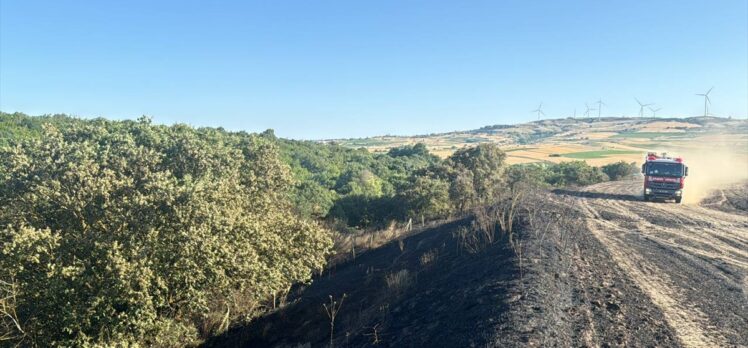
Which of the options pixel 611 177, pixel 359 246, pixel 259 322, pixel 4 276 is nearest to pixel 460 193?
pixel 359 246

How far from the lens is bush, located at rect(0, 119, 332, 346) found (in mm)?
11734

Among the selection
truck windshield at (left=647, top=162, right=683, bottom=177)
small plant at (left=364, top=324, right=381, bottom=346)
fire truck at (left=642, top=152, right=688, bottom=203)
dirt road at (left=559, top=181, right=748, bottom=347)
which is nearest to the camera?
dirt road at (left=559, top=181, right=748, bottom=347)

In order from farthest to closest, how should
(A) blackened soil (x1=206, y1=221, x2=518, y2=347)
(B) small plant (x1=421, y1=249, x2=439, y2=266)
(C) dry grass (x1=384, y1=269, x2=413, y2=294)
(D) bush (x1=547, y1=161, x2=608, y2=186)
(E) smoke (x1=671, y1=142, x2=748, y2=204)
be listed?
(D) bush (x1=547, y1=161, x2=608, y2=186) → (E) smoke (x1=671, y1=142, x2=748, y2=204) → (B) small plant (x1=421, y1=249, x2=439, y2=266) → (C) dry grass (x1=384, y1=269, x2=413, y2=294) → (A) blackened soil (x1=206, y1=221, x2=518, y2=347)

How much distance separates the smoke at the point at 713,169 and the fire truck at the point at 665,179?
2.88m

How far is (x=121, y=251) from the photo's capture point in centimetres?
1259

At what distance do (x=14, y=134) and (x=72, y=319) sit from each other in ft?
158

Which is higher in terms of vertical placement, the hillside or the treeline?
the treeline

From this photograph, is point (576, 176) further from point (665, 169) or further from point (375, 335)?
point (375, 335)

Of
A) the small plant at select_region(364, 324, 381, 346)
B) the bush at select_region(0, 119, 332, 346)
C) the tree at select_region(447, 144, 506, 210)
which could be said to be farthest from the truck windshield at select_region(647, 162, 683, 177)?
the small plant at select_region(364, 324, 381, 346)

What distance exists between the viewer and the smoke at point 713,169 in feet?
129

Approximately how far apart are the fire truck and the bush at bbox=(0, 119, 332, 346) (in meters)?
25.9

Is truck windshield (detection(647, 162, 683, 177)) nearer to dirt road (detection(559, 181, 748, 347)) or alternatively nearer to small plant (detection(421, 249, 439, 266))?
dirt road (detection(559, 181, 748, 347))

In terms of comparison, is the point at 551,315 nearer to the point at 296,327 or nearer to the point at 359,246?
the point at 296,327

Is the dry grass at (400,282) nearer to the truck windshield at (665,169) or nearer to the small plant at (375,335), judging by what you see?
the small plant at (375,335)
